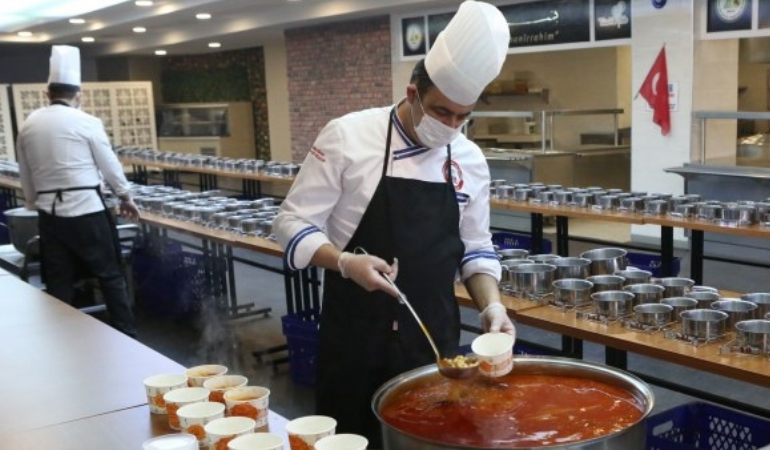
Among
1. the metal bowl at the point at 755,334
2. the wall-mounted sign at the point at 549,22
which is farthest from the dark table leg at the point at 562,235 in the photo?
the wall-mounted sign at the point at 549,22

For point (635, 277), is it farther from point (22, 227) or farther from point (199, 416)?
point (22, 227)

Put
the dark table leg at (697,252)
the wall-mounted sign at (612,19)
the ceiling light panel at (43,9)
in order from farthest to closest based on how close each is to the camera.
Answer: the ceiling light panel at (43,9) < the wall-mounted sign at (612,19) < the dark table leg at (697,252)

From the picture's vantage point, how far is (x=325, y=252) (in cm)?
193

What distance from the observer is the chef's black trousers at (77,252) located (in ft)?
14.8

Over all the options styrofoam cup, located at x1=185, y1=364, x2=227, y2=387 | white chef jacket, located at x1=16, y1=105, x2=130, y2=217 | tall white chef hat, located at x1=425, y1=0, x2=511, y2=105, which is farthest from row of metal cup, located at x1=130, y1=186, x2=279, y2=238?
tall white chef hat, located at x1=425, y1=0, x2=511, y2=105

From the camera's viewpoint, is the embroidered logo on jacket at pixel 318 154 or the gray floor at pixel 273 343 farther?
the gray floor at pixel 273 343

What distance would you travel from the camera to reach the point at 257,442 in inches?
57.9

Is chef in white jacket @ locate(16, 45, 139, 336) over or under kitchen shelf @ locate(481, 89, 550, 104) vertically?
under

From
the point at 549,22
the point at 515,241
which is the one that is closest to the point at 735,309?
the point at 515,241

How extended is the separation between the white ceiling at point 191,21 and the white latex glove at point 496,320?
7.81m

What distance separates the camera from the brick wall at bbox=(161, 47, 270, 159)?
17047 mm

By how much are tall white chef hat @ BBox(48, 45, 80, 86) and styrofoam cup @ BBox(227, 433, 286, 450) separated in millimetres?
3581

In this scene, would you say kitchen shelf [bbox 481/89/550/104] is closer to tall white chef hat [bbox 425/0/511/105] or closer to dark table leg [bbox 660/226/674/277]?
dark table leg [bbox 660/226/674/277]

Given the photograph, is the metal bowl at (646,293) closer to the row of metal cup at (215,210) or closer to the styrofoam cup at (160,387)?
the styrofoam cup at (160,387)
